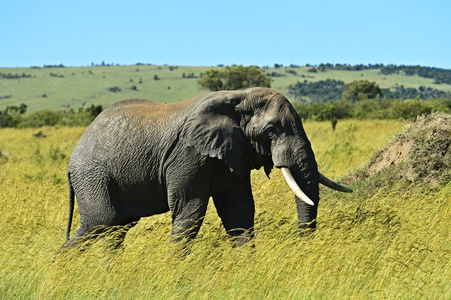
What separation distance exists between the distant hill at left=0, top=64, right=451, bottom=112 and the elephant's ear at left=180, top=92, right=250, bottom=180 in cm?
8158

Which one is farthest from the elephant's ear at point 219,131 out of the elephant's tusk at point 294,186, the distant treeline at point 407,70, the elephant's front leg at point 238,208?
the distant treeline at point 407,70

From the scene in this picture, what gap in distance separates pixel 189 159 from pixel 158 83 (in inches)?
4435

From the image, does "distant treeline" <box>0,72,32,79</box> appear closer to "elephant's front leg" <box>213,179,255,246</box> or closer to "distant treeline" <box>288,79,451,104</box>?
"distant treeline" <box>288,79,451,104</box>

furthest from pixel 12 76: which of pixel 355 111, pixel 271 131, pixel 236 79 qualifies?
pixel 271 131

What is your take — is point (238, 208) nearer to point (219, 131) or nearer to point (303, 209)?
point (303, 209)

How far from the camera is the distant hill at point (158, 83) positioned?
103 m

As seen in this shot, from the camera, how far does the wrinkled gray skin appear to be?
629cm

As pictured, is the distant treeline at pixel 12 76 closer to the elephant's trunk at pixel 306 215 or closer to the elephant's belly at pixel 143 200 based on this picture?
the elephant's belly at pixel 143 200

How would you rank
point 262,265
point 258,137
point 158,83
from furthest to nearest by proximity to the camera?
1. point 158,83
2. point 258,137
3. point 262,265

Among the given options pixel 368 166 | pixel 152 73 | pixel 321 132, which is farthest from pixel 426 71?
pixel 368 166

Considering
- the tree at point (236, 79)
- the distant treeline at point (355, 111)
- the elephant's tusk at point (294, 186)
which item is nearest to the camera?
the elephant's tusk at point (294, 186)

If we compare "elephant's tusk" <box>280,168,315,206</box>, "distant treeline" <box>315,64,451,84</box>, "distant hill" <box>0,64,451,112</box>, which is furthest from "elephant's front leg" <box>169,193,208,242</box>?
"distant treeline" <box>315,64,451,84</box>

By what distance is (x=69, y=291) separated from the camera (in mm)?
5254

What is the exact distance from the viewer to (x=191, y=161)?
6.33 m
